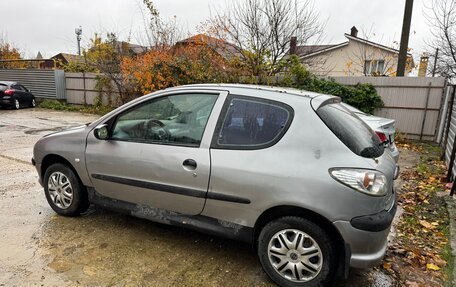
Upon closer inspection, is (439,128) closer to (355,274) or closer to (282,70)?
(282,70)

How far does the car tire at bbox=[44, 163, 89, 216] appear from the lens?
3818mm

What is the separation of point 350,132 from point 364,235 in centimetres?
82

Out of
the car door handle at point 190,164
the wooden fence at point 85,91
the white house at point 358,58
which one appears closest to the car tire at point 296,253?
the car door handle at point 190,164

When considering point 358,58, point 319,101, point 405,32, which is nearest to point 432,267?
point 319,101

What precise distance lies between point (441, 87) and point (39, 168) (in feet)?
34.8

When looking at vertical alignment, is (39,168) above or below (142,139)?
below

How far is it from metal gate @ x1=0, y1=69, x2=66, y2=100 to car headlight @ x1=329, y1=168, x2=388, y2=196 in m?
20.0

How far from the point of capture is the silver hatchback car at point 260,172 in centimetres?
248

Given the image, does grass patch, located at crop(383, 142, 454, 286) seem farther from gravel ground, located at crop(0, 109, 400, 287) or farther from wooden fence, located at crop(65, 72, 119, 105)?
wooden fence, located at crop(65, 72, 119, 105)

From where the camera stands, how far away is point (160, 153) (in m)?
3.11

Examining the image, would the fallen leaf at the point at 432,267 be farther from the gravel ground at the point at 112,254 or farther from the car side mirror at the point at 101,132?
the car side mirror at the point at 101,132

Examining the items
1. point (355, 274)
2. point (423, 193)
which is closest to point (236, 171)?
point (355, 274)

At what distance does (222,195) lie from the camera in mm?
2844

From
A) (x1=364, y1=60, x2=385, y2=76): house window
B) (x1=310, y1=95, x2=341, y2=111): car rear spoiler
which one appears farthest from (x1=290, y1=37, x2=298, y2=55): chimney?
(x1=310, y1=95, x2=341, y2=111): car rear spoiler
